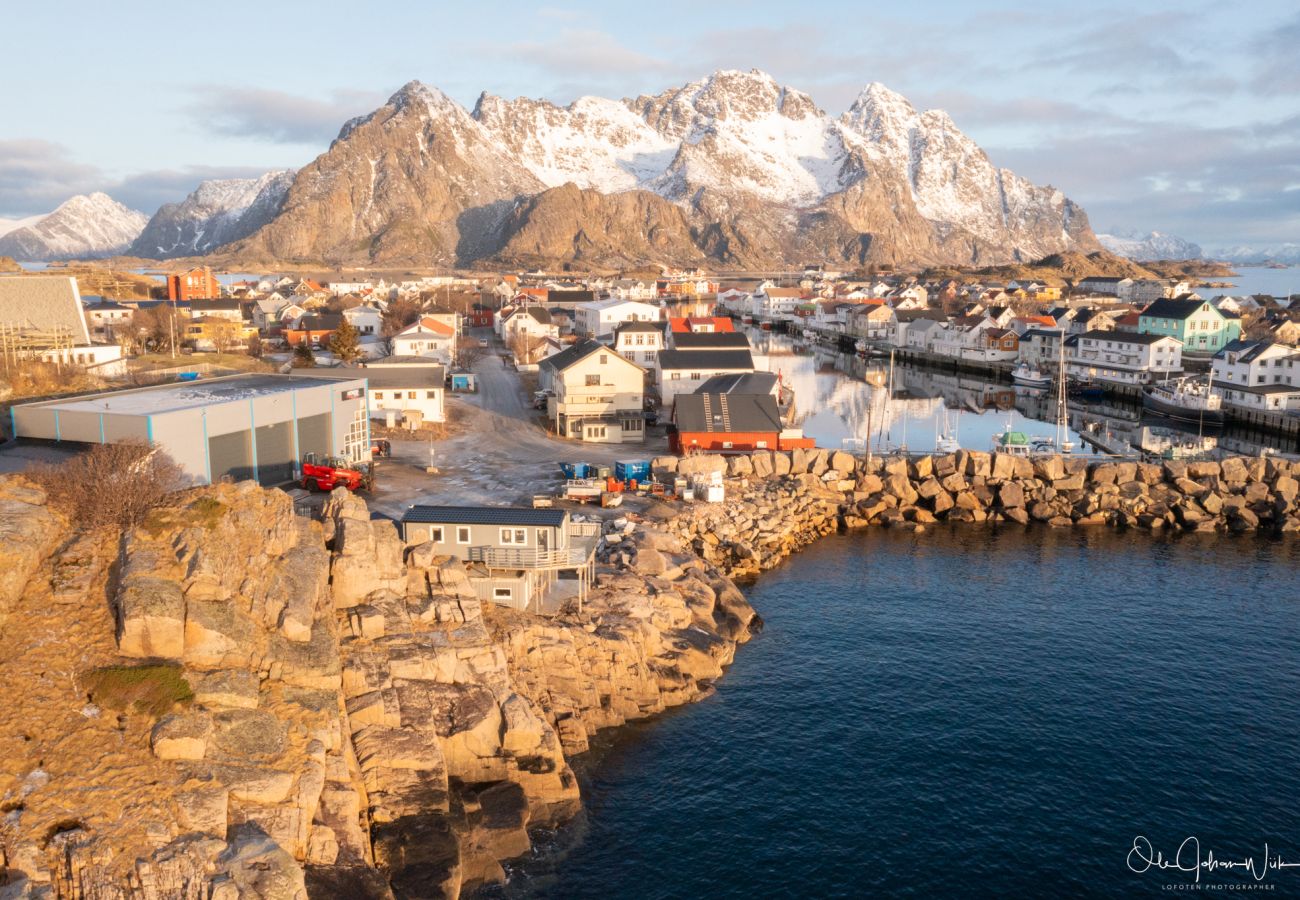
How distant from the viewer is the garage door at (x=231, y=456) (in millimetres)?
26672

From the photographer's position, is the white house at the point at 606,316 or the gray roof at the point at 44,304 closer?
the gray roof at the point at 44,304

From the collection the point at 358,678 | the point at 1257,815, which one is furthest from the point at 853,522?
the point at 358,678

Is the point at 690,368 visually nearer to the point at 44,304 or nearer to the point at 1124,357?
the point at 44,304

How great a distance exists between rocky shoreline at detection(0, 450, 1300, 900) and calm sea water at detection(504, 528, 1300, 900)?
1.36 m

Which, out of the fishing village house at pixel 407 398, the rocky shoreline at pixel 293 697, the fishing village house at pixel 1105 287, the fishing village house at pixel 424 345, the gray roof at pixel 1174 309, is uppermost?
the fishing village house at pixel 1105 287

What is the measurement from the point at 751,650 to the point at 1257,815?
10.4 m

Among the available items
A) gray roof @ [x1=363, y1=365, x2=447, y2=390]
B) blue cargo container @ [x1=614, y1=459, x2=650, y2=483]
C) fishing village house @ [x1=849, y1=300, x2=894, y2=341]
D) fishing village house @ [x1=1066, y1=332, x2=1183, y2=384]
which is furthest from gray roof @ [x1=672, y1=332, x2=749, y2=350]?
fishing village house @ [x1=849, y1=300, x2=894, y2=341]

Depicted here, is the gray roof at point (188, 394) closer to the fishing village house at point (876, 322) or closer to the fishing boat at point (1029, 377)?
the fishing boat at point (1029, 377)

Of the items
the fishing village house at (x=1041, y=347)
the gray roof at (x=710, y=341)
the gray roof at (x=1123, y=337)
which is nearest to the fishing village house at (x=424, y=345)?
the gray roof at (x=710, y=341)

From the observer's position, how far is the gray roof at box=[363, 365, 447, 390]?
4097cm

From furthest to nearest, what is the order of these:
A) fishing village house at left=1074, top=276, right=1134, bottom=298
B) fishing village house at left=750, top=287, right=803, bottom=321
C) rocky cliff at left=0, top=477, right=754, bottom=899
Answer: fishing village house at left=1074, top=276, right=1134, bottom=298 → fishing village house at left=750, top=287, right=803, bottom=321 → rocky cliff at left=0, top=477, right=754, bottom=899

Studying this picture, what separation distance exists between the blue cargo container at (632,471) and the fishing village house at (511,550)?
10.2 m

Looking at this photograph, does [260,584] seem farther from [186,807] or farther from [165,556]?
[186,807]

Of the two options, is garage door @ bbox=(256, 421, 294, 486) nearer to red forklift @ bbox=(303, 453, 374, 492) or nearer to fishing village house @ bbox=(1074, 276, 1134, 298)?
red forklift @ bbox=(303, 453, 374, 492)
